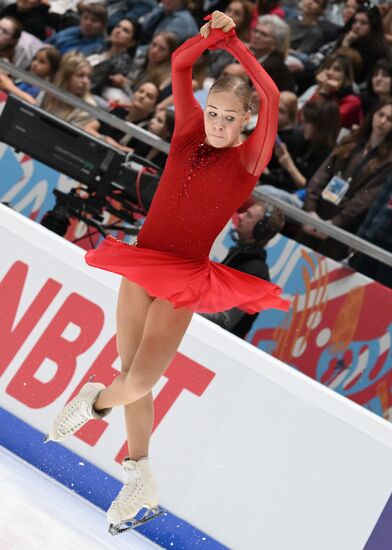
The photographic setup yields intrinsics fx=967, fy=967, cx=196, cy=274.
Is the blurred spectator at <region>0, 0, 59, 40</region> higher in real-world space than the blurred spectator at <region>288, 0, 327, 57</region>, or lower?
lower

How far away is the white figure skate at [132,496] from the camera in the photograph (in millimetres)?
3498

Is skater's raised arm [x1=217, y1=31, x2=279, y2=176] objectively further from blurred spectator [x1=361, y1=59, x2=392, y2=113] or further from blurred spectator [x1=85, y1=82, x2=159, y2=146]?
blurred spectator [x1=85, y1=82, x2=159, y2=146]

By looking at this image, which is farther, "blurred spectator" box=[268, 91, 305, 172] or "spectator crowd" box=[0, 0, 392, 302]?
"blurred spectator" box=[268, 91, 305, 172]

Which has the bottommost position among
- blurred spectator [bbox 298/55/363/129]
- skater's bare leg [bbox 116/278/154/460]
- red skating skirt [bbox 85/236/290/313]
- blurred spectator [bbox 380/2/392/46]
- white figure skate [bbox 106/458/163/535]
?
white figure skate [bbox 106/458/163/535]

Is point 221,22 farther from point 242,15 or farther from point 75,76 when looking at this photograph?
point 242,15

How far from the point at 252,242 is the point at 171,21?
2.92 m

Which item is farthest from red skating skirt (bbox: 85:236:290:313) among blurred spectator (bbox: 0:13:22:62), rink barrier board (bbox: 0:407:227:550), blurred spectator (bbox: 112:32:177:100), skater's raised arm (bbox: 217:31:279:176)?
blurred spectator (bbox: 0:13:22:62)

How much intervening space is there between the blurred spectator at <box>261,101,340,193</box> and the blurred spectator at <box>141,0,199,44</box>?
62.3 inches

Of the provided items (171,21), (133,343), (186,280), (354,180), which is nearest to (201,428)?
(133,343)

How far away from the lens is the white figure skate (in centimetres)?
350

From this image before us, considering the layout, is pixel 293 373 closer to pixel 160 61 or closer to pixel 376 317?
pixel 376 317

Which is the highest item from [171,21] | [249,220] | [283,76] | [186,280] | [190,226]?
[171,21]

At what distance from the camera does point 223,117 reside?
320cm

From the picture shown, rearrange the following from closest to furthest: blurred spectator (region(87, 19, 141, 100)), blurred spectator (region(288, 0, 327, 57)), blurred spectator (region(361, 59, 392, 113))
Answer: blurred spectator (region(361, 59, 392, 113)) → blurred spectator (region(87, 19, 141, 100)) → blurred spectator (region(288, 0, 327, 57))
